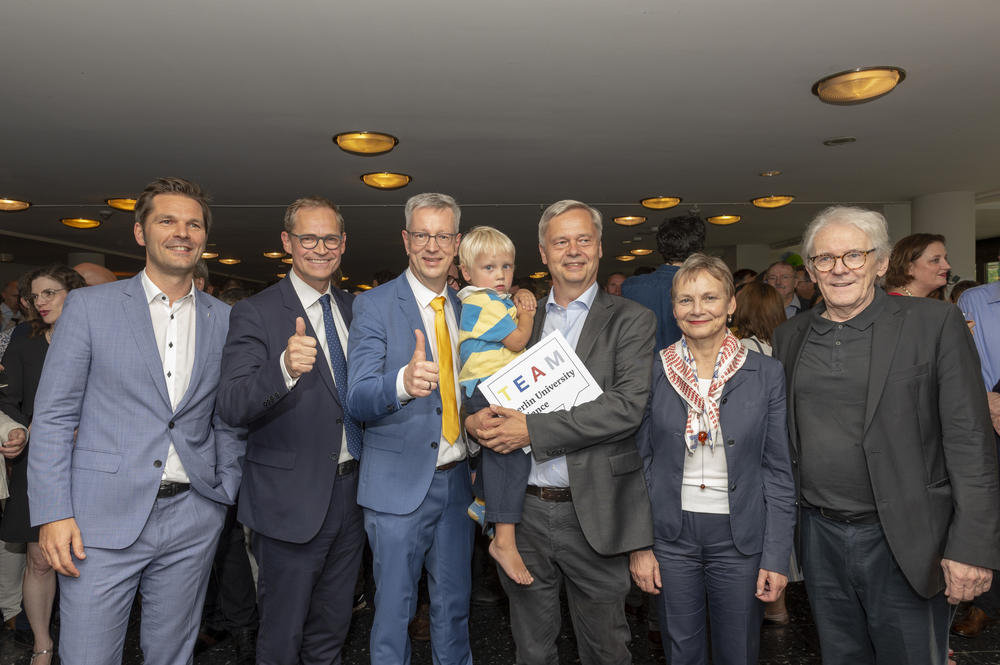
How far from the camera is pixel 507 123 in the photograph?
5.53 meters

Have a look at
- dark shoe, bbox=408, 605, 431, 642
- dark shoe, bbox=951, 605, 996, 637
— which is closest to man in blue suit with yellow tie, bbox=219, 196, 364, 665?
dark shoe, bbox=408, 605, 431, 642

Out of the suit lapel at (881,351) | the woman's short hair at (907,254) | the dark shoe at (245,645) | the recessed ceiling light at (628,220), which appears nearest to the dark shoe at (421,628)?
the dark shoe at (245,645)

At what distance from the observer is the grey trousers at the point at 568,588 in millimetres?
2070

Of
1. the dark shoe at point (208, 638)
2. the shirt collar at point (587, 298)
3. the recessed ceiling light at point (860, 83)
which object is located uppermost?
the recessed ceiling light at point (860, 83)

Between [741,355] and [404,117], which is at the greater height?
[404,117]

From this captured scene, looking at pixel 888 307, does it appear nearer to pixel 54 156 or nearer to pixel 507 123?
pixel 507 123

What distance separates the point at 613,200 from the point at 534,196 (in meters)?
1.20

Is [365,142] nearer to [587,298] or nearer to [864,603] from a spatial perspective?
[587,298]

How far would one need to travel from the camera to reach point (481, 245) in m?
2.41

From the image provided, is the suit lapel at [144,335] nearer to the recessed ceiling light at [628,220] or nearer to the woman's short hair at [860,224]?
the woman's short hair at [860,224]

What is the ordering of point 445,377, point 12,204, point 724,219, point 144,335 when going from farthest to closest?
point 724,219 → point 12,204 → point 445,377 → point 144,335

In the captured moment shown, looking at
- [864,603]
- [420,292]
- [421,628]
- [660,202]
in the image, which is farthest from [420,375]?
[660,202]

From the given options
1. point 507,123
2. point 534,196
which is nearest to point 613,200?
point 534,196

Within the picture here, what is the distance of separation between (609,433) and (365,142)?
4.52 metres
